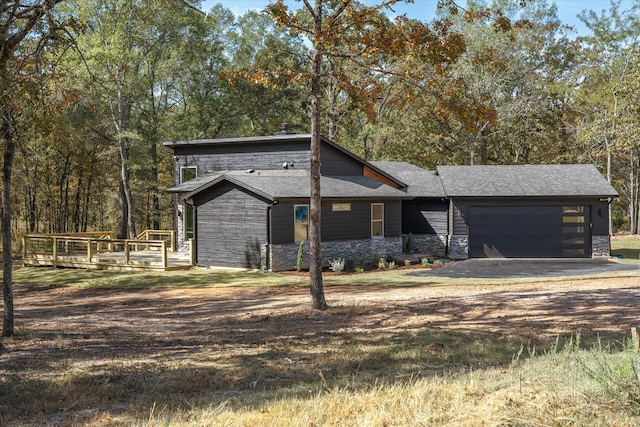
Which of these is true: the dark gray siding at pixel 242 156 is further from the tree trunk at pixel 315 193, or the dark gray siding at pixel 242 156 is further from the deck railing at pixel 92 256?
the tree trunk at pixel 315 193

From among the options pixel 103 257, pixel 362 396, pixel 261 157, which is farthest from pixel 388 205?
pixel 362 396

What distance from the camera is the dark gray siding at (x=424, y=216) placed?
95.6ft

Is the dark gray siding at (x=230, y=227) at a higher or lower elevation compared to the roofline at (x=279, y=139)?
lower

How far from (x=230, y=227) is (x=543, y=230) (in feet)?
48.6

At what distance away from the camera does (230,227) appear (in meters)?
23.4

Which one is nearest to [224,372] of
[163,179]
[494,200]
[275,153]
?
[275,153]

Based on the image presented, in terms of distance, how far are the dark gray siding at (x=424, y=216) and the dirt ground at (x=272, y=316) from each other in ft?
34.1

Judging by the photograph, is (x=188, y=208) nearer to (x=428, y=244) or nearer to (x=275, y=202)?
(x=275, y=202)

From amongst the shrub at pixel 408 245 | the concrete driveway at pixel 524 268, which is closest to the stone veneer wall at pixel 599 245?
the concrete driveway at pixel 524 268

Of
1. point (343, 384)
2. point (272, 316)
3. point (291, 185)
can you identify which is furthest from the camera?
point (291, 185)

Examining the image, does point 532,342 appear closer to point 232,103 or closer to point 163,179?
point 232,103

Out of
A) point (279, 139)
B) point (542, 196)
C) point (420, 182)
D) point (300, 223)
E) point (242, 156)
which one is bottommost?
point (300, 223)

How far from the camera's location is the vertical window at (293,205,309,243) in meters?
23.5

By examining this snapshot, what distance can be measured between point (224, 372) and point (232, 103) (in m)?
32.2
